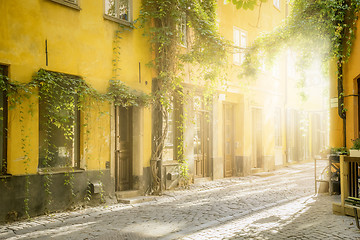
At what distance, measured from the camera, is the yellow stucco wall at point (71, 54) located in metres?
7.20

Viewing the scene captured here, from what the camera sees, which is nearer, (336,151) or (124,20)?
(124,20)

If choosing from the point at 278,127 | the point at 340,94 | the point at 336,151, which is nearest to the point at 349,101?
the point at 340,94

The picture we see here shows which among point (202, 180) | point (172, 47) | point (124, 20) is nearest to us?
point (124, 20)

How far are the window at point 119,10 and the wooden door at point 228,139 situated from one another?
630 centimetres

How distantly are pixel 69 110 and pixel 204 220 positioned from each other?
12.5 ft

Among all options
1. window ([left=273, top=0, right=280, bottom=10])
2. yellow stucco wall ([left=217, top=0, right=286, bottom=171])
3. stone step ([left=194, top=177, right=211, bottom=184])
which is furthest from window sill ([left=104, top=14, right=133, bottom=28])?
window ([left=273, top=0, right=280, bottom=10])

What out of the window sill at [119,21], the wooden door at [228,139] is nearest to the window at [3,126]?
the window sill at [119,21]

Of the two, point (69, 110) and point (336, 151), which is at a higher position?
point (69, 110)

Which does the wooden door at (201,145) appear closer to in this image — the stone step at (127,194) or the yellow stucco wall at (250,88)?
the yellow stucco wall at (250,88)

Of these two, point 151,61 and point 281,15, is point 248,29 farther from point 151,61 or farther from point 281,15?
point 151,61

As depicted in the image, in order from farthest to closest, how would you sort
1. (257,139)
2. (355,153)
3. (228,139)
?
(257,139)
(228,139)
(355,153)

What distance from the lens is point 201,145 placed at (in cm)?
1319

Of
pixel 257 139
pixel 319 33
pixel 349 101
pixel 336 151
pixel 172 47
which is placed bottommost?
pixel 336 151

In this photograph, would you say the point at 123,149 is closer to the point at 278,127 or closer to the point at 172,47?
the point at 172,47
